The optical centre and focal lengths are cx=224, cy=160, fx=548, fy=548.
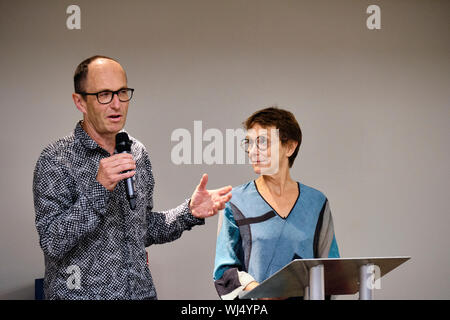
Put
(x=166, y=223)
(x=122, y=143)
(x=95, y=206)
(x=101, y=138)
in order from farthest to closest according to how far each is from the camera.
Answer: (x=166, y=223) < (x=101, y=138) < (x=122, y=143) < (x=95, y=206)

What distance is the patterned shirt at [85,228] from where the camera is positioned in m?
1.91

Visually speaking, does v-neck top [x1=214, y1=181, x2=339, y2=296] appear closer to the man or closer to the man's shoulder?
the man

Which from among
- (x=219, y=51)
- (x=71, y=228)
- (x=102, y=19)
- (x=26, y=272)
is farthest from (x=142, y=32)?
(x=71, y=228)

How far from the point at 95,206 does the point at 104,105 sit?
1.39 ft

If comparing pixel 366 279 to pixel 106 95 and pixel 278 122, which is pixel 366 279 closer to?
pixel 278 122

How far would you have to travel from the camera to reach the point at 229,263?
2426mm

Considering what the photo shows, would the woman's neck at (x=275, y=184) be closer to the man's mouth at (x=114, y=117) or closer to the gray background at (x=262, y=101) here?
the man's mouth at (x=114, y=117)

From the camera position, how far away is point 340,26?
4.49m

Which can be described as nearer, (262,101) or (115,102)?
(115,102)

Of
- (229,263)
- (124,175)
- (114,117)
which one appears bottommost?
(229,263)

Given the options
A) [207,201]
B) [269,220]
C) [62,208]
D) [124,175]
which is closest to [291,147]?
[269,220]

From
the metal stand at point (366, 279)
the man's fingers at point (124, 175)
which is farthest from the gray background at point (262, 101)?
the metal stand at point (366, 279)

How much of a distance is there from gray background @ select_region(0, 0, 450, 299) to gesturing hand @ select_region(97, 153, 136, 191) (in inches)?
86.8
